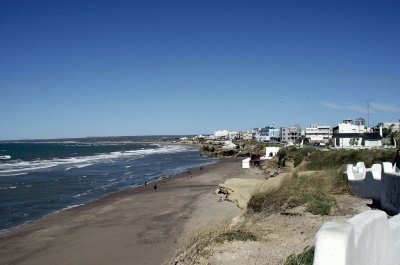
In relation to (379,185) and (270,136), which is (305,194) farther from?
(270,136)

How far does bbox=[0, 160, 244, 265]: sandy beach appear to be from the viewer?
52.3ft

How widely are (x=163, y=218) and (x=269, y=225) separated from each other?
39.2 feet

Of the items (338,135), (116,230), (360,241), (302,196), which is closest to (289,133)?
(338,135)

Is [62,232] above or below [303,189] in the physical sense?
below

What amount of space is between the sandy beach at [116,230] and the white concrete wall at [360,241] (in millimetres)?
10126

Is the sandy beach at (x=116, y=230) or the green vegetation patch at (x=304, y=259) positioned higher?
the green vegetation patch at (x=304, y=259)

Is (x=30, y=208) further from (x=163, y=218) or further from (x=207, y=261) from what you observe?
(x=207, y=261)

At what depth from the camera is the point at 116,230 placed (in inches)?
792

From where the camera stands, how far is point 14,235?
64.4 feet

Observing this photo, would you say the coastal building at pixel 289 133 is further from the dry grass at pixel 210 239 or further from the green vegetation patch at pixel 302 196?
the dry grass at pixel 210 239

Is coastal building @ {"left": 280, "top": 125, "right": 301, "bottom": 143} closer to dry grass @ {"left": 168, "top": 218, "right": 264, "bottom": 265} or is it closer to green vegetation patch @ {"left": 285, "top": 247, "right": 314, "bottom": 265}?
dry grass @ {"left": 168, "top": 218, "right": 264, "bottom": 265}

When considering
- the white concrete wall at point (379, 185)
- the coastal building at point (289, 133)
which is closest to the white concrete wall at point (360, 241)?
the white concrete wall at point (379, 185)

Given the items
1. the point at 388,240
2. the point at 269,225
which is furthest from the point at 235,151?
the point at 388,240

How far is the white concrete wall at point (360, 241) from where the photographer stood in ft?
12.5
